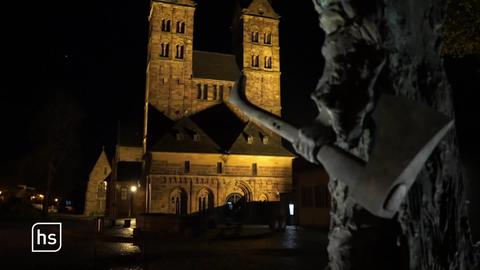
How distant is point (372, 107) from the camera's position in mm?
1854

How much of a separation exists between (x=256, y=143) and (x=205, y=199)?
792 cm

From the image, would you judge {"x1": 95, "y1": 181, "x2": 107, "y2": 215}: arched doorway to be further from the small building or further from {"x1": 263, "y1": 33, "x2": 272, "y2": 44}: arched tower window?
{"x1": 263, "y1": 33, "x2": 272, "y2": 44}: arched tower window

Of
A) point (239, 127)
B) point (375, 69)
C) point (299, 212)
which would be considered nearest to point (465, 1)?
point (375, 69)

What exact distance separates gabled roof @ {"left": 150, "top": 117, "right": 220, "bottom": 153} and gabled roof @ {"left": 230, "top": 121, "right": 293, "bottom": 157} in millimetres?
2369

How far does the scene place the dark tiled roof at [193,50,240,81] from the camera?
47.7 m

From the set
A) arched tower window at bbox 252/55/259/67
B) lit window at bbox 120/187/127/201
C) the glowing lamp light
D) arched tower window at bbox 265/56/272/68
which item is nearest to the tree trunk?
the glowing lamp light

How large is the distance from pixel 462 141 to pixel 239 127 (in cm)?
2915

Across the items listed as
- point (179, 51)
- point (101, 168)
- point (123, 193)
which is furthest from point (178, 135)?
point (101, 168)

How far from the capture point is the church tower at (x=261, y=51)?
48.0 m

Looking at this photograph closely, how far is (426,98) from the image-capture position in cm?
201

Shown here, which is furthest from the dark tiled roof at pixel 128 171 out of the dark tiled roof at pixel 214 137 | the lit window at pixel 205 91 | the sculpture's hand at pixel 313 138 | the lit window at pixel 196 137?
the sculpture's hand at pixel 313 138

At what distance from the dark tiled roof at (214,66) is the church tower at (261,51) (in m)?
1.44

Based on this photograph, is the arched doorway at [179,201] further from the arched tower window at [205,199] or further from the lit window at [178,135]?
the lit window at [178,135]

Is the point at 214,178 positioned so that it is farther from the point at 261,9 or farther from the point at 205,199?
the point at 261,9
